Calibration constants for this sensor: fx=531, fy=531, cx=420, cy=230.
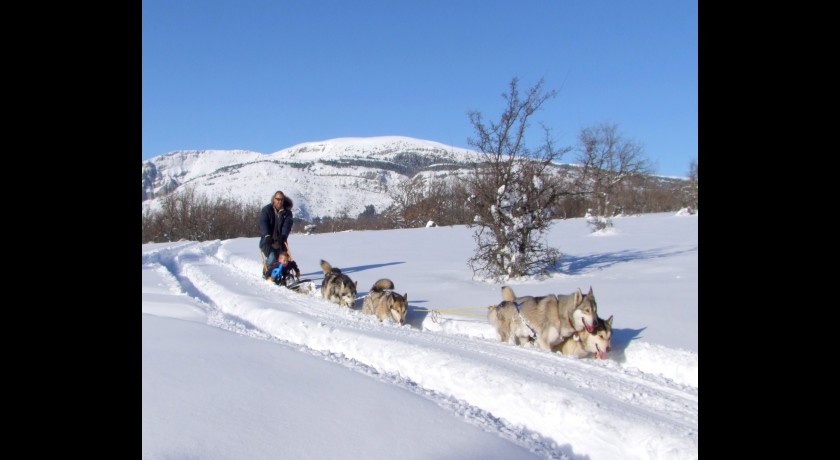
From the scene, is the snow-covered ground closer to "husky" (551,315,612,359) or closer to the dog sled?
"husky" (551,315,612,359)

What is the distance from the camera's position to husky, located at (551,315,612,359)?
572 centimetres

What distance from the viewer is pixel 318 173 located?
10575 cm

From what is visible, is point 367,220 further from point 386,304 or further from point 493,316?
point 493,316

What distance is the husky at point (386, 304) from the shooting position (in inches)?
303

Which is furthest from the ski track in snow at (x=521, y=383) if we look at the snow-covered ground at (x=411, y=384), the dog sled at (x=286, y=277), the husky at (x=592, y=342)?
the dog sled at (x=286, y=277)

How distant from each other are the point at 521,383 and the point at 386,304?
385cm

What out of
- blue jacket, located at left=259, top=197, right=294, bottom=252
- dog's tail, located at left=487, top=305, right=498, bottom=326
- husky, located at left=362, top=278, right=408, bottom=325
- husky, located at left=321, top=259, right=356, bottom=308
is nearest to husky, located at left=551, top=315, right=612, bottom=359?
dog's tail, located at left=487, top=305, right=498, bottom=326

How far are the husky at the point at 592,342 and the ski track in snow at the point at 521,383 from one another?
0.15 metres
